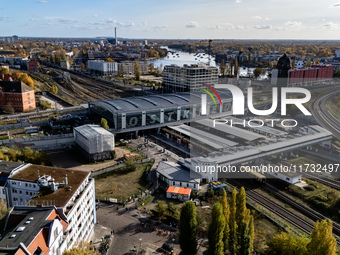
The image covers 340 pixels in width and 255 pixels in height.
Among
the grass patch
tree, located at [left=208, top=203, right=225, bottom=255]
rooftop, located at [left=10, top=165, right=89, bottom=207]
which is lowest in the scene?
the grass patch

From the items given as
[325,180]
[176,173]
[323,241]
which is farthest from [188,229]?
[325,180]

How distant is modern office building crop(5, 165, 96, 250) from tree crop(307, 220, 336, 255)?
10147 mm

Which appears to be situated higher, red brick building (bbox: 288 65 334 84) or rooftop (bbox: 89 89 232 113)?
red brick building (bbox: 288 65 334 84)

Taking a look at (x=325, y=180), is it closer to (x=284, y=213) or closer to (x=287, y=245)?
(x=284, y=213)

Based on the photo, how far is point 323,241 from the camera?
431 inches

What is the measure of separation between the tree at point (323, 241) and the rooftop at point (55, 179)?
1056 centimetres

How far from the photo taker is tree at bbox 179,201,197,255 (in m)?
12.5

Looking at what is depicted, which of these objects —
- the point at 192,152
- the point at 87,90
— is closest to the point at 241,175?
the point at 192,152

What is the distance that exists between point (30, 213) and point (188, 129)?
65.0 ft

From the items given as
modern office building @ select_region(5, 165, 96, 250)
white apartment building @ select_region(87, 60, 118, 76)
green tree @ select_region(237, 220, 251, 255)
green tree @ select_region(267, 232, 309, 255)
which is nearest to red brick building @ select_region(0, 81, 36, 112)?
modern office building @ select_region(5, 165, 96, 250)

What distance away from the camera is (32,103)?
40.5m

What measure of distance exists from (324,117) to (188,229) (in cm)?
2958

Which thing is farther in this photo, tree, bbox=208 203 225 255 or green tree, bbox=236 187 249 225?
green tree, bbox=236 187 249 225

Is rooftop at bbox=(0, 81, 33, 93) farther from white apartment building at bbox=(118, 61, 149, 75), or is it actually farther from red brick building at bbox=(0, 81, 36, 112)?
white apartment building at bbox=(118, 61, 149, 75)
